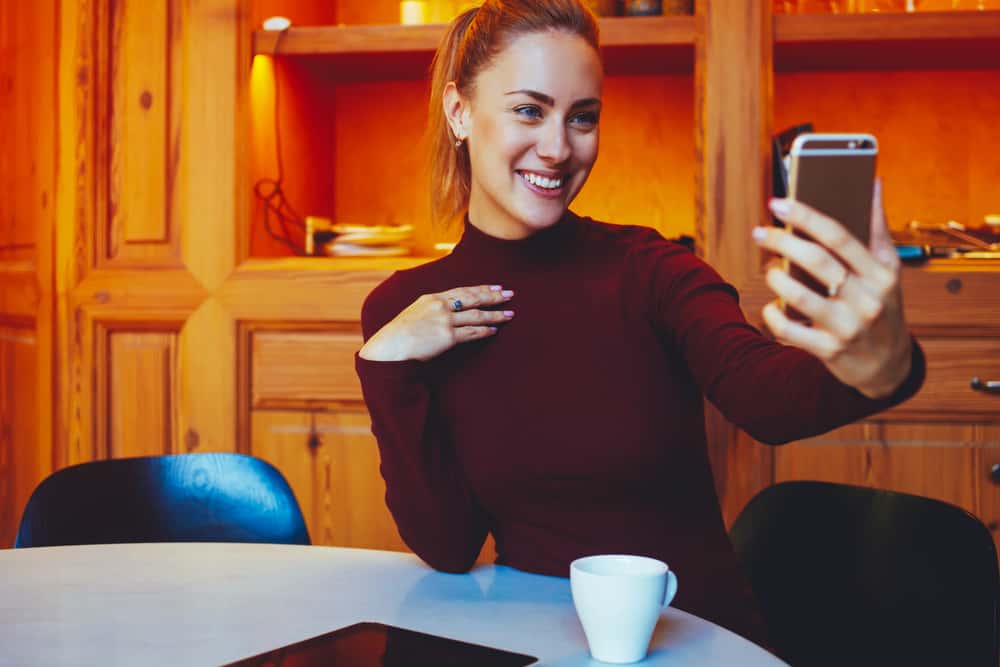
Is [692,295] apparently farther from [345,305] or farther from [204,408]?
[204,408]

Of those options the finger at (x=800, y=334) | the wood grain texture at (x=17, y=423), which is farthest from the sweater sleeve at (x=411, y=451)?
the wood grain texture at (x=17, y=423)

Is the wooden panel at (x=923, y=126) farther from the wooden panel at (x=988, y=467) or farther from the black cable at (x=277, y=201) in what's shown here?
the black cable at (x=277, y=201)

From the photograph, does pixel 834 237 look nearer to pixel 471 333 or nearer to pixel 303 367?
pixel 471 333

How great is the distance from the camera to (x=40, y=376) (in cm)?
246

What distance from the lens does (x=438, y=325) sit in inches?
47.1

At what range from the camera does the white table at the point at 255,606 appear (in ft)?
2.55

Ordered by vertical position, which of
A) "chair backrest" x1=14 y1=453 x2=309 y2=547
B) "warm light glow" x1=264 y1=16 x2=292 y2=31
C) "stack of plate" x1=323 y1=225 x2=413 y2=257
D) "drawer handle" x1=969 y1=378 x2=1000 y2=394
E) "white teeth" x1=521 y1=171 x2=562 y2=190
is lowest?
"chair backrest" x1=14 y1=453 x2=309 y2=547

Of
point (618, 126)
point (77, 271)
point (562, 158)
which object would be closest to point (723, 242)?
point (618, 126)

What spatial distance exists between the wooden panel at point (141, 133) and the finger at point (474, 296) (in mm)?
1287

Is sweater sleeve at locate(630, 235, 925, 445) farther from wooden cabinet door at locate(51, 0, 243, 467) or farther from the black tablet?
wooden cabinet door at locate(51, 0, 243, 467)

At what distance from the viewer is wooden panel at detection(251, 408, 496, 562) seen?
2.29 metres

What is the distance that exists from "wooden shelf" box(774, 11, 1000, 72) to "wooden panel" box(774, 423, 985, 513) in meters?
0.79

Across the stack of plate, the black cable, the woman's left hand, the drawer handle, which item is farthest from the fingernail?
the black cable

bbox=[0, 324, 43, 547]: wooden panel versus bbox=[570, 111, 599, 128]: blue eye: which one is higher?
bbox=[570, 111, 599, 128]: blue eye
